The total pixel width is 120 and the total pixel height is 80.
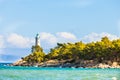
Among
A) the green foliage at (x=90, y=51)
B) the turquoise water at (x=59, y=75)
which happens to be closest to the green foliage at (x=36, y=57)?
the green foliage at (x=90, y=51)

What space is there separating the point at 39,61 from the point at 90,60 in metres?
22.2

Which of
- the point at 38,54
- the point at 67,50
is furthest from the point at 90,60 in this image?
the point at 38,54

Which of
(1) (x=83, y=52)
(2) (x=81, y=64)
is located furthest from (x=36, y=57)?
(2) (x=81, y=64)

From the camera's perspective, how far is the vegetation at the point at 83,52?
10856 cm

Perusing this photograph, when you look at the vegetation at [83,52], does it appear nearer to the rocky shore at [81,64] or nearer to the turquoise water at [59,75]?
the rocky shore at [81,64]

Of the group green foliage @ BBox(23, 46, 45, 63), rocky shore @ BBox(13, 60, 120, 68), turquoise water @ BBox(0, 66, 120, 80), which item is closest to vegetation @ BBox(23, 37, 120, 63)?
green foliage @ BBox(23, 46, 45, 63)

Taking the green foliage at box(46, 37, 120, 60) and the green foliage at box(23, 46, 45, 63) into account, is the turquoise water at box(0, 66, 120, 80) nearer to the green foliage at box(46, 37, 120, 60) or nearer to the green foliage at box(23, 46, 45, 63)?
the green foliage at box(46, 37, 120, 60)

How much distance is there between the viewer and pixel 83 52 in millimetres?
116312

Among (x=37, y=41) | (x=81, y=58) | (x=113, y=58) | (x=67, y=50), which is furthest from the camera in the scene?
(x=37, y=41)

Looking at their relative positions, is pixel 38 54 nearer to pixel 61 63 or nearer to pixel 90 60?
pixel 61 63

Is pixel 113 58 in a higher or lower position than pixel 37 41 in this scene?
lower

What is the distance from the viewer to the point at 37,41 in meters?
172

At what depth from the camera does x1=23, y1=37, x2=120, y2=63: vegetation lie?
109 metres

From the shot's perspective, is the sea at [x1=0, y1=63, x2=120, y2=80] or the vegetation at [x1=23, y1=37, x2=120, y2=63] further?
the vegetation at [x1=23, y1=37, x2=120, y2=63]
